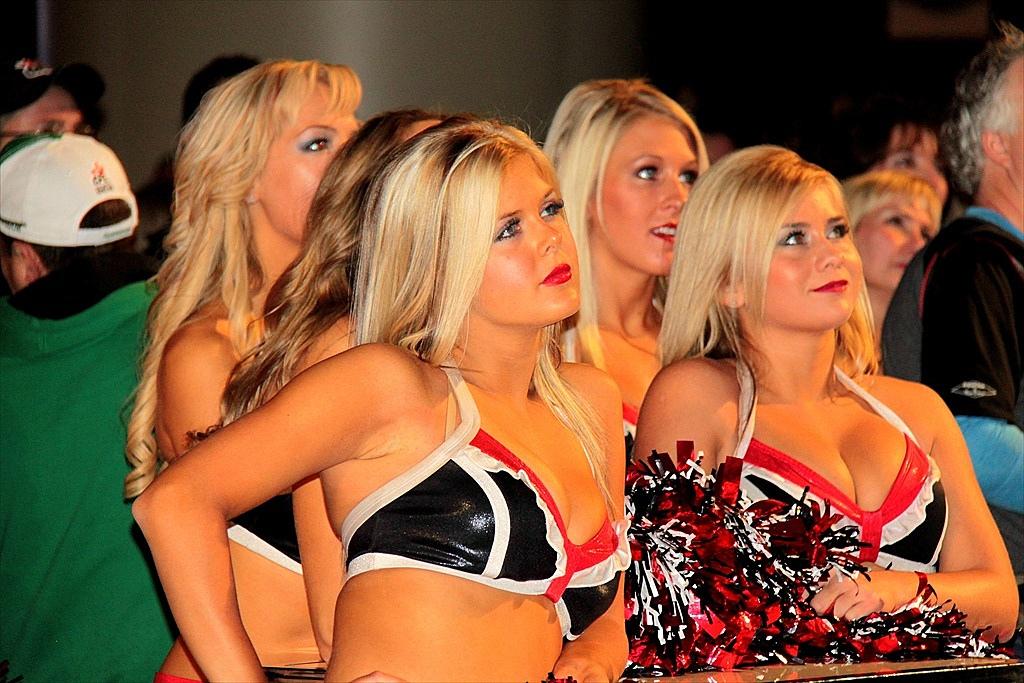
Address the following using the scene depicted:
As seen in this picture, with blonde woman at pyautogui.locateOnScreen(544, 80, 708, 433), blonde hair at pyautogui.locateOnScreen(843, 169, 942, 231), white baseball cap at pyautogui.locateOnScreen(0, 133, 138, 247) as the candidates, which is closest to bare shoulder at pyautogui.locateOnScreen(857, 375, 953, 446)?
blonde woman at pyautogui.locateOnScreen(544, 80, 708, 433)

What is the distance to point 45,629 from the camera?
295cm

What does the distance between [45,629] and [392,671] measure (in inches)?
45.6

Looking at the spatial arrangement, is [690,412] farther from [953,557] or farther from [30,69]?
[30,69]

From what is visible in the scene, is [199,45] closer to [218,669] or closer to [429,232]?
[429,232]

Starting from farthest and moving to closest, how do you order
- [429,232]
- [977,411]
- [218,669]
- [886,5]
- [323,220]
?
[886,5] → [977,411] → [323,220] → [429,232] → [218,669]

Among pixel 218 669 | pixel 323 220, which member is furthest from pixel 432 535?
pixel 323 220

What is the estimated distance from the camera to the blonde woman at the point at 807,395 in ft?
9.59

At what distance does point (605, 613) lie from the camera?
2.37m

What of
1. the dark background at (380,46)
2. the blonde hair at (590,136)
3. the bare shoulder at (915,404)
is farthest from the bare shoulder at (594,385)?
the dark background at (380,46)

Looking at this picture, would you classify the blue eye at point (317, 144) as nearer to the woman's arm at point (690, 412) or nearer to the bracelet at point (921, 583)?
Result: the woman's arm at point (690, 412)

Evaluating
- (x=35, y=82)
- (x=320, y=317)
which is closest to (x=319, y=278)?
(x=320, y=317)

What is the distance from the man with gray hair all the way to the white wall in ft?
4.63

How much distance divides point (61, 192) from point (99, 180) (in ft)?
0.34

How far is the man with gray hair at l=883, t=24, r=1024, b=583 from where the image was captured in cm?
312
